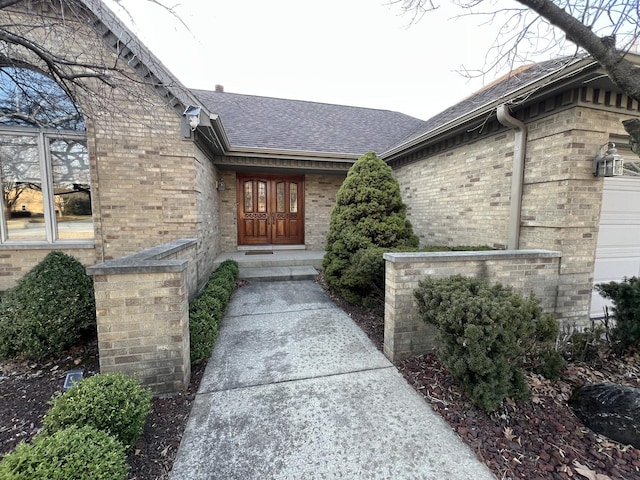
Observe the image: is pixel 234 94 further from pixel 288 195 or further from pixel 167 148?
pixel 167 148

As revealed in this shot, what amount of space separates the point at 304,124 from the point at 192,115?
5714mm

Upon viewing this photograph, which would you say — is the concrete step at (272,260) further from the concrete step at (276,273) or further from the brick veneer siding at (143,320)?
the brick veneer siding at (143,320)

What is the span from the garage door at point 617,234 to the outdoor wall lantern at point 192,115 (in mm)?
6148

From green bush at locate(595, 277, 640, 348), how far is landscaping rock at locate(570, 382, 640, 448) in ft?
4.39

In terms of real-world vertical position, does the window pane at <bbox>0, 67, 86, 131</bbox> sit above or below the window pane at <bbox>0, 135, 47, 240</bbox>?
above

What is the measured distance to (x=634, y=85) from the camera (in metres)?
2.13

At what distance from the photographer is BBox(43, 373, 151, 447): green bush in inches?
71.3

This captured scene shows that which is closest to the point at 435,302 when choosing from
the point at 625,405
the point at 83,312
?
the point at 625,405

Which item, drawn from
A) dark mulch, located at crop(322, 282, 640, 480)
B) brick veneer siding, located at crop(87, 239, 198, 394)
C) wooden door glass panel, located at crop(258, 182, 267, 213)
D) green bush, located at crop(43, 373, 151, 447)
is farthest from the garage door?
wooden door glass panel, located at crop(258, 182, 267, 213)

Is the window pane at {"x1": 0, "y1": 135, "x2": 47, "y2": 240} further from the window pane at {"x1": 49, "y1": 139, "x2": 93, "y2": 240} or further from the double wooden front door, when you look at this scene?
the double wooden front door

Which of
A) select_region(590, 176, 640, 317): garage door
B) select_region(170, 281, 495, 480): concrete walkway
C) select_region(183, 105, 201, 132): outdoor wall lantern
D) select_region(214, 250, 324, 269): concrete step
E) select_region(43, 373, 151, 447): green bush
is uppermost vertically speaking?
select_region(183, 105, 201, 132): outdoor wall lantern

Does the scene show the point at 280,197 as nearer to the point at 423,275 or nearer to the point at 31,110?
the point at 31,110

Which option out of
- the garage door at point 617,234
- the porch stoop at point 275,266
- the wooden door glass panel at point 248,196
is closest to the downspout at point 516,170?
the garage door at point 617,234

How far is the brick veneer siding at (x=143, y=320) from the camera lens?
8.04 ft
